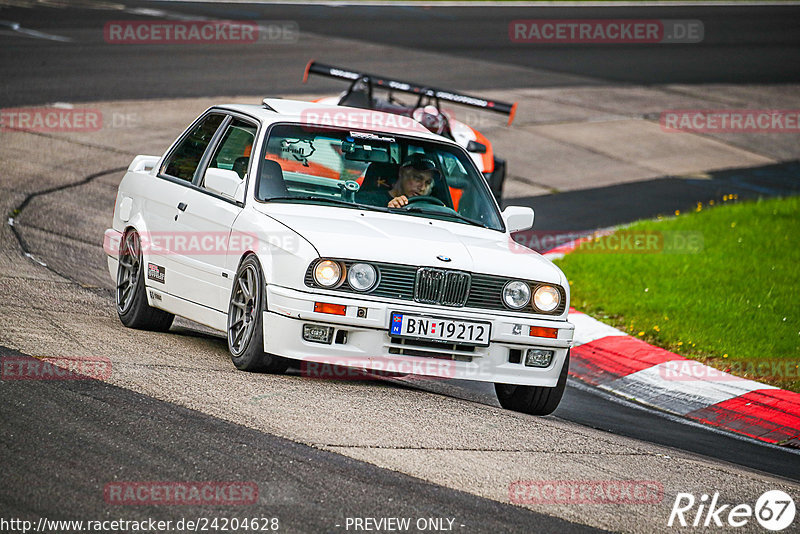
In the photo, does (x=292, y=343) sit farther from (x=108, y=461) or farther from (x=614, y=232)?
(x=614, y=232)

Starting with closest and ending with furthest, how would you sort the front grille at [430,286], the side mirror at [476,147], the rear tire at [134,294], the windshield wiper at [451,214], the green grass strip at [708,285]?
1. the front grille at [430,286]
2. the windshield wiper at [451,214]
3. the rear tire at [134,294]
4. the green grass strip at [708,285]
5. the side mirror at [476,147]

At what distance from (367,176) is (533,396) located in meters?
1.77

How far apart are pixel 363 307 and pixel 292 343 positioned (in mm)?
439

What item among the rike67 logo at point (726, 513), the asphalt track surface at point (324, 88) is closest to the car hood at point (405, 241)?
the asphalt track surface at point (324, 88)

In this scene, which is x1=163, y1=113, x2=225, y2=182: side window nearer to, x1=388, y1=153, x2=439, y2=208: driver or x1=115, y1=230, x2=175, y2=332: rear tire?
x1=115, y1=230, x2=175, y2=332: rear tire

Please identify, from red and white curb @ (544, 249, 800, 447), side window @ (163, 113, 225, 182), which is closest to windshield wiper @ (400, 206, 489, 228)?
side window @ (163, 113, 225, 182)

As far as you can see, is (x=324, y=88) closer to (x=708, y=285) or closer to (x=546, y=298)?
(x=708, y=285)

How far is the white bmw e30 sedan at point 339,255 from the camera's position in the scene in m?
6.85

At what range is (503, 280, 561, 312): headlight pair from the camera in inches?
280

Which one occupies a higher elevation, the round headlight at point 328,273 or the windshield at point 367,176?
the windshield at point 367,176

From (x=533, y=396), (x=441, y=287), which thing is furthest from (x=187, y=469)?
(x=533, y=396)

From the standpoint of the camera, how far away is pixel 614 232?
14.5 meters

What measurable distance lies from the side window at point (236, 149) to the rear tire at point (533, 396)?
7.13 ft

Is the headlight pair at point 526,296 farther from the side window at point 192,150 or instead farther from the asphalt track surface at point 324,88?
the side window at point 192,150
